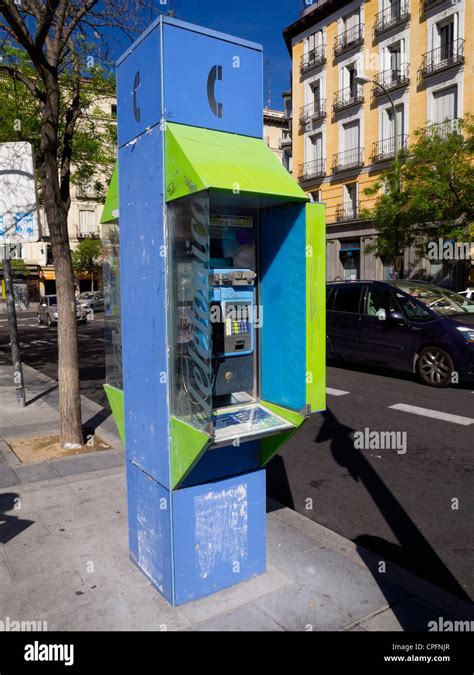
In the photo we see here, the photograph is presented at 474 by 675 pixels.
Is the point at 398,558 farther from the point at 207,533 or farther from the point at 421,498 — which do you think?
the point at 207,533

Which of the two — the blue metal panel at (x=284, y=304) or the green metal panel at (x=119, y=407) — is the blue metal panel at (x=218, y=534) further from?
the green metal panel at (x=119, y=407)

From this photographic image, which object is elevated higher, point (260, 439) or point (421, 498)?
point (260, 439)

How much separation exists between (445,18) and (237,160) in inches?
1011

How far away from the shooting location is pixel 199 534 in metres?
3.26

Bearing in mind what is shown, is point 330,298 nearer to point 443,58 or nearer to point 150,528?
point 150,528

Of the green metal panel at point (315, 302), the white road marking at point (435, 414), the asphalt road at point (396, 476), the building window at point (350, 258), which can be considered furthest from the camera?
the building window at point (350, 258)

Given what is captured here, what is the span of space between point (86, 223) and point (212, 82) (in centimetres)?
4622

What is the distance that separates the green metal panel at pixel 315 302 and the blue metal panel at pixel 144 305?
85cm

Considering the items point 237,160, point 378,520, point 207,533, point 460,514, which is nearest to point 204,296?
point 237,160

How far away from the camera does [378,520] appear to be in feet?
14.8

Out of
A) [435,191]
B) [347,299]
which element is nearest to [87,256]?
[435,191]

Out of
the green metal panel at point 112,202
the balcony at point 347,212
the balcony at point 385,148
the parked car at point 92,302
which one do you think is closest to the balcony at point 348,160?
the balcony at point 385,148

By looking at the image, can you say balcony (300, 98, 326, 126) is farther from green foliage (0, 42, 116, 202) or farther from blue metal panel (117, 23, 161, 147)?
blue metal panel (117, 23, 161, 147)

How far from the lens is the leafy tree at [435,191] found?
54.8 feet
